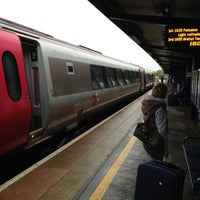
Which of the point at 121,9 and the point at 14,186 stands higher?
the point at 121,9

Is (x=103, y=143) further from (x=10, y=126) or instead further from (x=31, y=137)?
(x=10, y=126)

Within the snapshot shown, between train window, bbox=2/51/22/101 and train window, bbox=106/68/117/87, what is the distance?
828 cm

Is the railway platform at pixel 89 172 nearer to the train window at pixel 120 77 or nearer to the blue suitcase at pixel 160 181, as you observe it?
the blue suitcase at pixel 160 181

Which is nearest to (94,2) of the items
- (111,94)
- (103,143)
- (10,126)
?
(103,143)

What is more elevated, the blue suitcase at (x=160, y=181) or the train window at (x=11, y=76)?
the train window at (x=11, y=76)

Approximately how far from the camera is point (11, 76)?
5676mm

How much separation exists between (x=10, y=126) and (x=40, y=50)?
1.97 meters

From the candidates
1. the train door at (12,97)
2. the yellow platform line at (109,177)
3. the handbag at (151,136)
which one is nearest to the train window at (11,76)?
the train door at (12,97)

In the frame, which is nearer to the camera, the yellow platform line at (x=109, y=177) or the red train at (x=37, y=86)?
the yellow platform line at (x=109, y=177)

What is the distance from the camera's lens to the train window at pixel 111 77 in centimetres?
1402

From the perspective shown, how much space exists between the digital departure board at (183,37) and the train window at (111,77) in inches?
201

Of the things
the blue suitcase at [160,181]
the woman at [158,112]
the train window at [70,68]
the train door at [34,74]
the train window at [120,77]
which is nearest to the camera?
the blue suitcase at [160,181]

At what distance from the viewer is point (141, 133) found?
494 cm

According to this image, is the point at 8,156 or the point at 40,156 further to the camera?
the point at 40,156
